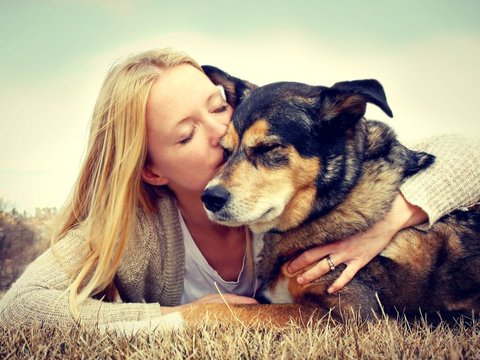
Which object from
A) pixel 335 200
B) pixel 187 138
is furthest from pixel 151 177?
pixel 335 200

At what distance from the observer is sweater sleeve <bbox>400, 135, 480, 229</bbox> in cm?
293

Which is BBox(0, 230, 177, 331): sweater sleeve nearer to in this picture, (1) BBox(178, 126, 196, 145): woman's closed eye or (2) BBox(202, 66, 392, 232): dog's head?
(2) BBox(202, 66, 392, 232): dog's head

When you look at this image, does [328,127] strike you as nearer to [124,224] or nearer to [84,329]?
[124,224]

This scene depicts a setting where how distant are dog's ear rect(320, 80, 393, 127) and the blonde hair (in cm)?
127

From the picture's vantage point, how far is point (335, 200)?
3.00m

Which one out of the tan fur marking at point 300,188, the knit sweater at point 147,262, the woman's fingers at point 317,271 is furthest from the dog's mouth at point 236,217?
the knit sweater at point 147,262

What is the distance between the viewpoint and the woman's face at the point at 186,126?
10.6 ft

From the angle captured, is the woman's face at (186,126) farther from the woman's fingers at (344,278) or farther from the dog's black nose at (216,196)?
the woman's fingers at (344,278)

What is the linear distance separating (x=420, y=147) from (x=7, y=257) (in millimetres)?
6011

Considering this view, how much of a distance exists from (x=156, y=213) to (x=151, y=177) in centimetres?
29

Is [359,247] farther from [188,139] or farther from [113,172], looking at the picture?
[113,172]

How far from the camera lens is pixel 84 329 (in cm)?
229

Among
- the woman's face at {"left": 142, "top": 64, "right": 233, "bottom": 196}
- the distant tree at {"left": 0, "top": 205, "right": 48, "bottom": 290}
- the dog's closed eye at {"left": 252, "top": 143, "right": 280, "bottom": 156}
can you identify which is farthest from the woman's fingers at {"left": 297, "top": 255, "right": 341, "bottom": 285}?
the distant tree at {"left": 0, "top": 205, "right": 48, "bottom": 290}

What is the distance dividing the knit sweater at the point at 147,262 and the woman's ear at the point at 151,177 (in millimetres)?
166
